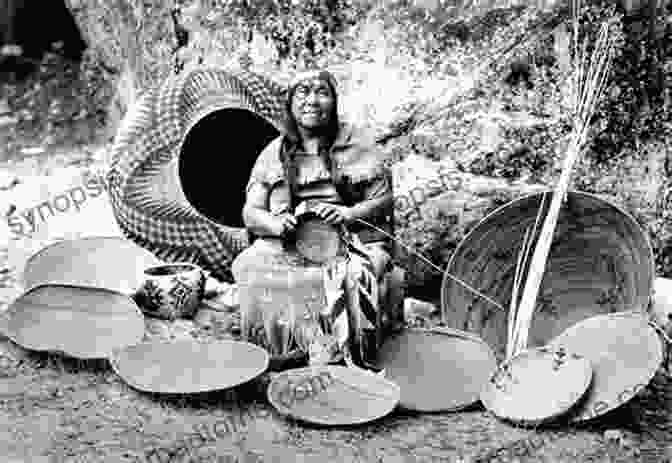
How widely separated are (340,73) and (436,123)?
0.80 m

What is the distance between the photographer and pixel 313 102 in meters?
4.46

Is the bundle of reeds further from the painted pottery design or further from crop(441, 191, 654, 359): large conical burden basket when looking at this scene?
the painted pottery design

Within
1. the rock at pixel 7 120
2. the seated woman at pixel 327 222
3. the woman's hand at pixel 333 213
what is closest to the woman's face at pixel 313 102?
the seated woman at pixel 327 222

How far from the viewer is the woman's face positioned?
4.48 metres

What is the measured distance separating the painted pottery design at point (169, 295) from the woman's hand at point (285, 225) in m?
0.82

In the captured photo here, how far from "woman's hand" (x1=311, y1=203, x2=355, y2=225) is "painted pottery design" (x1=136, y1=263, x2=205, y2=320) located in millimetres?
991

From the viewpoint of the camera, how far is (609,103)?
216 inches

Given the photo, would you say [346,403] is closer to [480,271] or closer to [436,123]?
[480,271]

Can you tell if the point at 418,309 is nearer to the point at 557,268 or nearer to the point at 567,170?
the point at 557,268

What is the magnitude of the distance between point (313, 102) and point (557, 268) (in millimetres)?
1613

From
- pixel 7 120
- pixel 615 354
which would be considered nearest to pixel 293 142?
pixel 615 354

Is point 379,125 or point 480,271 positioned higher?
point 379,125

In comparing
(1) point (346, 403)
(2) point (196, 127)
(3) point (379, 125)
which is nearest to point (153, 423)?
(1) point (346, 403)

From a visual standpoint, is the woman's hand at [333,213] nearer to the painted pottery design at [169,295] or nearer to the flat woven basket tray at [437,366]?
the flat woven basket tray at [437,366]
